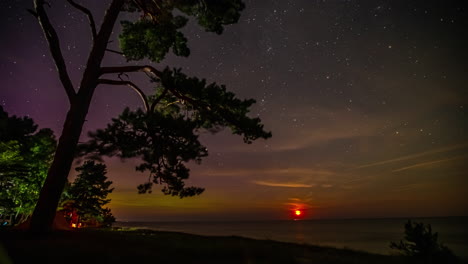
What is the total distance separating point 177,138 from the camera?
10766 millimetres

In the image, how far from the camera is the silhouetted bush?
1309 centimetres

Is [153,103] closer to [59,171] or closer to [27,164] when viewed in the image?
[59,171]

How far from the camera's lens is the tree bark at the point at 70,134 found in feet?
30.6

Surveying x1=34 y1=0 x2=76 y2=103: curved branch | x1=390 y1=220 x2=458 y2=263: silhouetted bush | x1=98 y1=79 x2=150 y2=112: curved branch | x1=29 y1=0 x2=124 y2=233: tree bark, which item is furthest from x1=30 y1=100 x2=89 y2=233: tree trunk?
x1=390 y1=220 x2=458 y2=263: silhouetted bush

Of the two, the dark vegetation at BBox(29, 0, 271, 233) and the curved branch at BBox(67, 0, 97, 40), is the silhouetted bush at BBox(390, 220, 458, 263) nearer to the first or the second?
the dark vegetation at BBox(29, 0, 271, 233)

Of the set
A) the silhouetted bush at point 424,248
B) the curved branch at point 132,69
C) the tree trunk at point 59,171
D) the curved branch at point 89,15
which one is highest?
the curved branch at point 89,15

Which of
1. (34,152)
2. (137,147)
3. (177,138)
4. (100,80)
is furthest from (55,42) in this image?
(34,152)

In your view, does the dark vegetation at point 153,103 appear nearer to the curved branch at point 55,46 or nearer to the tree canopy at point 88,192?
the curved branch at point 55,46

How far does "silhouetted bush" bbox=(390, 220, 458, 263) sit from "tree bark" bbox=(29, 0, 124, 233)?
46.2 ft

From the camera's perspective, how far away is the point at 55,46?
36.3ft

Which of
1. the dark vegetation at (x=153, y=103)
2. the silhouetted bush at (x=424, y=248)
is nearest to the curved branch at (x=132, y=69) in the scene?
the dark vegetation at (x=153, y=103)

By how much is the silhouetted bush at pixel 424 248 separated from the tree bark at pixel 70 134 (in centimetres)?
1408

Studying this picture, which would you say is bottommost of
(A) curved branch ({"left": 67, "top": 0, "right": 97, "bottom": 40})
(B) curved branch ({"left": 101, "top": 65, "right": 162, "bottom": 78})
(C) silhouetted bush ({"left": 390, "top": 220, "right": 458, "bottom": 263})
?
(C) silhouetted bush ({"left": 390, "top": 220, "right": 458, "bottom": 263})

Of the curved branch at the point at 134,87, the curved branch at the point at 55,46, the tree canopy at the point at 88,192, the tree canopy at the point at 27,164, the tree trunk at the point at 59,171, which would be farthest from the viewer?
the tree canopy at the point at 88,192
